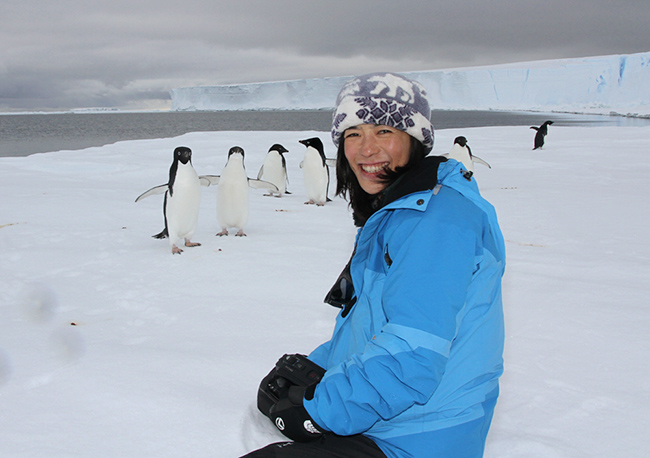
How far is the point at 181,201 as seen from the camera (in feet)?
12.6

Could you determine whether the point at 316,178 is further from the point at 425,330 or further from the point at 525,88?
the point at 525,88

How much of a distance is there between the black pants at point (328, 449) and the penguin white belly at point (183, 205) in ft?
9.28

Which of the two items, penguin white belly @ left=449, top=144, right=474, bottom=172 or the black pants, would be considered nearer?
the black pants

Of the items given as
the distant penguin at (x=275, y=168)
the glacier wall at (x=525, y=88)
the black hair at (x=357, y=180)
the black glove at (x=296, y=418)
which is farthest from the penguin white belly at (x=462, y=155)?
the glacier wall at (x=525, y=88)

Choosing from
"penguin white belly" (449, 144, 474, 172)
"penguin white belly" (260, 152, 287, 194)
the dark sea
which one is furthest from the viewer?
the dark sea

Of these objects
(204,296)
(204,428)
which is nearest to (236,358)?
(204,428)

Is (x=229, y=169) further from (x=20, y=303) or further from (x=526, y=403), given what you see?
(x=526, y=403)

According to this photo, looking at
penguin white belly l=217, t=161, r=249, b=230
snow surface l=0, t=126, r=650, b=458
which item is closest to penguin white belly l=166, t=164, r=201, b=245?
snow surface l=0, t=126, r=650, b=458

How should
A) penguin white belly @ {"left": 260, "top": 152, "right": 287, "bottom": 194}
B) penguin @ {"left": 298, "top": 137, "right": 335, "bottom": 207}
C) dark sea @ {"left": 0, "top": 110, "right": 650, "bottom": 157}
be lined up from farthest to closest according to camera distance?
1. dark sea @ {"left": 0, "top": 110, "right": 650, "bottom": 157}
2. penguin white belly @ {"left": 260, "top": 152, "right": 287, "bottom": 194}
3. penguin @ {"left": 298, "top": 137, "right": 335, "bottom": 207}

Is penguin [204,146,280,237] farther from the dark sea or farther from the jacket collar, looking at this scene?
the dark sea

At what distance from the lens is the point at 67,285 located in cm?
284

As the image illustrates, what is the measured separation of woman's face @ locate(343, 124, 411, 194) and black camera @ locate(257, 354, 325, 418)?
49 cm

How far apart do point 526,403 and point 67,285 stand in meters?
2.47

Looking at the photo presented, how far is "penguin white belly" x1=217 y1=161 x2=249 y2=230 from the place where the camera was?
4301mm
